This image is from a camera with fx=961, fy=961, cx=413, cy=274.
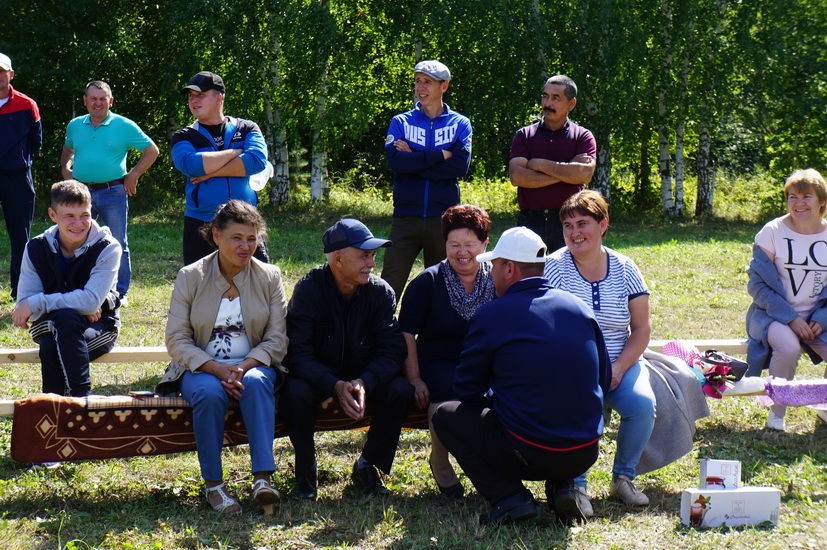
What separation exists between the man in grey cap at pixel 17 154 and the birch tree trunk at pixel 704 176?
12.3 metres

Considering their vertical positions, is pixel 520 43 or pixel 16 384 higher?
pixel 520 43

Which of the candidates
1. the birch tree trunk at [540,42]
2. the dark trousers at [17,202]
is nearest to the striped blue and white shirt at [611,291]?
the dark trousers at [17,202]

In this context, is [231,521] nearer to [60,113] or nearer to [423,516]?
[423,516]

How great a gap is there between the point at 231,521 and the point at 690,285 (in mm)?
6685

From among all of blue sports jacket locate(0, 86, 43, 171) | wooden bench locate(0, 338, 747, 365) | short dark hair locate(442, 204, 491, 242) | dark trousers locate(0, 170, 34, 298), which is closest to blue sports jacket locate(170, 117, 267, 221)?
wooden bench locate(0, 338, 747, 365)

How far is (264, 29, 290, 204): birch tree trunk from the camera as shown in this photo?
15594mm

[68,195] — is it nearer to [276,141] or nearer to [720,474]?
[720,474]

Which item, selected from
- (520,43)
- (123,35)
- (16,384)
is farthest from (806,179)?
(123,35)

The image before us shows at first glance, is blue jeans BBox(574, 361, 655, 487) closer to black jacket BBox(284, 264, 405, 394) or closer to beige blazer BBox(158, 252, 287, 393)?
black jacket BBox(284, 264, 405, 394)

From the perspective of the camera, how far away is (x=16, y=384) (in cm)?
582

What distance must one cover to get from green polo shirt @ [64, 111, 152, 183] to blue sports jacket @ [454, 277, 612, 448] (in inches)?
195

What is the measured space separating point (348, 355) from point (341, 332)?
0.13 meters

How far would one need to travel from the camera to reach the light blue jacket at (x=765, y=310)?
5.37 m

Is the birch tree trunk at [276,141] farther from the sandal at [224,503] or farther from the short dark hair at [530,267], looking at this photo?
the short dark hair at [530,267]
